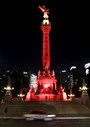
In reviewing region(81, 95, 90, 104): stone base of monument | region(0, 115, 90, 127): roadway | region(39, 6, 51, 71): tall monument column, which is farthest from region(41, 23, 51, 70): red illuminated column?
region(0, 115, 90, 127): roadway

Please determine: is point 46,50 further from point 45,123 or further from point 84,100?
point 45,123

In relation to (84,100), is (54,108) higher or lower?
lower

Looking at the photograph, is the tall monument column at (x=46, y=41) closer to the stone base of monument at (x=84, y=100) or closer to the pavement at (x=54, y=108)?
the stone base of monument at (x=84, y=100)

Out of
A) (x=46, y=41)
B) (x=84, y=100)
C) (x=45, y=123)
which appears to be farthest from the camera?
(x=46, y=41)

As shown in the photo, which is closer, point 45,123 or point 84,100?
point 45,123

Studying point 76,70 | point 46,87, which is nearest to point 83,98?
point 46,87

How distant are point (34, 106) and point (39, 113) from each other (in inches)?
645

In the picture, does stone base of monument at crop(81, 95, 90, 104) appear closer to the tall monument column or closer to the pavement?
the pavement

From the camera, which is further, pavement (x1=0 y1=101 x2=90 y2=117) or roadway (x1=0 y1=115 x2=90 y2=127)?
pavement (x1=0 y1=101 x2=90 y2=117)

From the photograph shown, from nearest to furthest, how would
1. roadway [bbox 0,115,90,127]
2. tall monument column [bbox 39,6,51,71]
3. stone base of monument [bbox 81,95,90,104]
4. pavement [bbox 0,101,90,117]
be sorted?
roadway [bbox 0,115,90,127] < pavement [bbox 0,101,90,117] < stone base of monument [bbox 81,95,90,104] < tall monument column [bbox 39,6,51,71]

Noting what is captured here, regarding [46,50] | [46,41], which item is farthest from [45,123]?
[46,41]

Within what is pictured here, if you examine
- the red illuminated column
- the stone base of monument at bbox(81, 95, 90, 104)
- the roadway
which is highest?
the red illuminated column

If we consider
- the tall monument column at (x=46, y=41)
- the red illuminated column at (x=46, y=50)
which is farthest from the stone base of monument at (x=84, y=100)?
the red illuminated column at (x=46, y=50)

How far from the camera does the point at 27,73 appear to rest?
168 m
